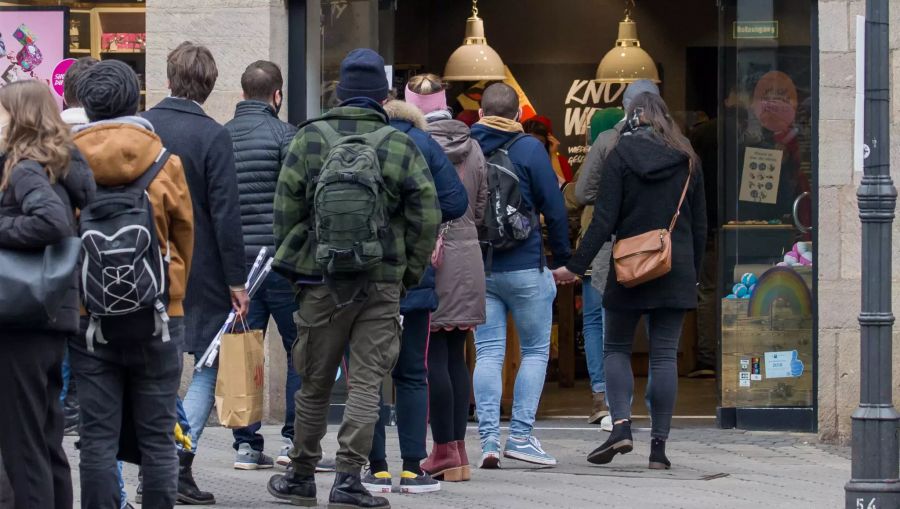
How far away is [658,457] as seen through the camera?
330 inches

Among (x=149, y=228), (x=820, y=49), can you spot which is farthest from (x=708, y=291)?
(x=149, y=228)

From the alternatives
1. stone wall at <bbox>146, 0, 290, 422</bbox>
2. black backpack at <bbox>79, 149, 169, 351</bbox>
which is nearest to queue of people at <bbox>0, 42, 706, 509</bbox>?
black backpack at <bbox>79, 149, 169, 351</bbox>

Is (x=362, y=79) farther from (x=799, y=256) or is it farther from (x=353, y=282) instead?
(x=799, y=256)

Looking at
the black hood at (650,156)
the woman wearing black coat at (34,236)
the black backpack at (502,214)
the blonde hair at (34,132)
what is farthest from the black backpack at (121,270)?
the black hood at (650,156)

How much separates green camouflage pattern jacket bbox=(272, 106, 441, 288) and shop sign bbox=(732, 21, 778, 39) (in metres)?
3.55

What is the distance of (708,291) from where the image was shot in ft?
39.3

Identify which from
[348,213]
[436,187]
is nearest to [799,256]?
[436,187]

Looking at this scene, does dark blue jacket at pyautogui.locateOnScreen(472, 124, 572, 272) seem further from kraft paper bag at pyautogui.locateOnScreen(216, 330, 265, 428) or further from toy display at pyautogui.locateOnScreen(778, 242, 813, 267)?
toy display at pyautogui.locateOnScreen(778, 242, 813, 267)

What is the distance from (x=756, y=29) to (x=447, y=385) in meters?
3.29

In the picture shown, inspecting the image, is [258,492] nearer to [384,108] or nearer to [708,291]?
[384,108]

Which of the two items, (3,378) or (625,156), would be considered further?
(625,156)

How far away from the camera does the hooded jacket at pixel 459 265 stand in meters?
7.70

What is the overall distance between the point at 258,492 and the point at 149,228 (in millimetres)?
2120

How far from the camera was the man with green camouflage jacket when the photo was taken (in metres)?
6.66
